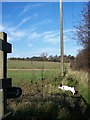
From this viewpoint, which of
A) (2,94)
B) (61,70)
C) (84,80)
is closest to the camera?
(2,94)

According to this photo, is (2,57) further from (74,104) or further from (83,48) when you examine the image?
(83,48)

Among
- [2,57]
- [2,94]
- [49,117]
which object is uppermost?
[2,57]

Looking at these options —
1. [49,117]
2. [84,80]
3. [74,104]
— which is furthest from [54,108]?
[84,80]

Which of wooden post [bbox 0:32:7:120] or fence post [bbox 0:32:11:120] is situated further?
wooden post [bbox 0:32:7:120]

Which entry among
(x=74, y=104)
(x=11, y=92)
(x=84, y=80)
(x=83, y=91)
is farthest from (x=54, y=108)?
(x=84, y=80)

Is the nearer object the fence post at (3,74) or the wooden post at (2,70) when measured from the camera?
the fence post at (3,74)

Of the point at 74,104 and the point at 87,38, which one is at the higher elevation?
the point at 87,38

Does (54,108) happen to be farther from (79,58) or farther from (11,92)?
(79,58)

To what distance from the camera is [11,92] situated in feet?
18.7

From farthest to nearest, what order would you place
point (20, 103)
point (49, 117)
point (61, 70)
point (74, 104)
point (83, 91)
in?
A: point (61, 70) < point (83, 91) < point (74, 104) < point (20, 103) < point (49, 117)

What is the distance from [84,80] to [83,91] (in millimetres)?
2658

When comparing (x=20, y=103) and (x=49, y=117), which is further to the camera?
(x=20, y=103)

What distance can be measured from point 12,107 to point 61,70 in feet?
50.1

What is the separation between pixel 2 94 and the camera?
561 cm
